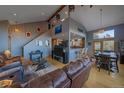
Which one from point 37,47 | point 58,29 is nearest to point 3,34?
point 37,47

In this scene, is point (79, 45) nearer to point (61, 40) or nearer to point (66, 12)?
point (61, 40)

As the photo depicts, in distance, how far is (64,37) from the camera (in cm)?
737

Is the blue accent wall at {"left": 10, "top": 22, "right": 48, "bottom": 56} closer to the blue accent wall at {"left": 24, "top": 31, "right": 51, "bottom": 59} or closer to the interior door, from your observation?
the blue accent wall at {"left": 24, "top": 31, "right": 51, "bottom": 59}

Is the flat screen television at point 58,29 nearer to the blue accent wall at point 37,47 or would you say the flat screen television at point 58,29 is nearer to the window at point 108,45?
the blue accent wall at point 37,47

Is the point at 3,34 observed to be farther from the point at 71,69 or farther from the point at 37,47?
the point at 71,69

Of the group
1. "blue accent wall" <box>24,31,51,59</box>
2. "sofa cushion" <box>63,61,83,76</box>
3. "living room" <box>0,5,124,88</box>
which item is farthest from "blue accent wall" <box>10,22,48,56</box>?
"sofa cushion" <box>63,61,83,76</box>

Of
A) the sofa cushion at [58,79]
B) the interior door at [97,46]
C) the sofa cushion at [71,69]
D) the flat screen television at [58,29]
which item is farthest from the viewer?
the flat screen television at [58,29]

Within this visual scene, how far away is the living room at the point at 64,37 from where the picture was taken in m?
4.95

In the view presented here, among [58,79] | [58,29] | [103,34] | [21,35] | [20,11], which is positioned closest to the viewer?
[58,79]

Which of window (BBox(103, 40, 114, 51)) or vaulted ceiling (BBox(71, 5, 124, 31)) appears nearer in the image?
vaulted ceiling (BBox(71, 5, 124, 31))

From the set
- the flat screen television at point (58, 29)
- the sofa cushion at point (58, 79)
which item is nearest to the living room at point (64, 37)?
the flat screen television at point (58, 29)

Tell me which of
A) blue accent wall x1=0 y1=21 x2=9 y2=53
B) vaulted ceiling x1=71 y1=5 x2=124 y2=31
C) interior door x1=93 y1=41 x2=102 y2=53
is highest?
vaulted ceiling x1=71 y1=5 x2=124 y2=31

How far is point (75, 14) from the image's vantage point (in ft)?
23.2

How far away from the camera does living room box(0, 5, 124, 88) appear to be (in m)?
4.95
